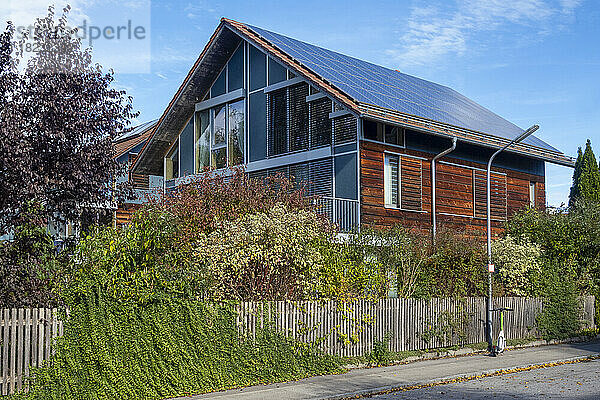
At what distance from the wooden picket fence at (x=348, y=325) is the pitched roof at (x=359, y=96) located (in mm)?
5972

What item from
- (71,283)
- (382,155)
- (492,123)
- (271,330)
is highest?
(492,123)

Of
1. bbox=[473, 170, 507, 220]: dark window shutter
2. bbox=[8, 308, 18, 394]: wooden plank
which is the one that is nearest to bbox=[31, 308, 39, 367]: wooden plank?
bbox=[8, 308, 18, 394]: wooden plank

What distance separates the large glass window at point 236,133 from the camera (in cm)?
2548

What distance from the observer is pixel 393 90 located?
24.9 metres

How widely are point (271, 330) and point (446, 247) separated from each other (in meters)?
6.88

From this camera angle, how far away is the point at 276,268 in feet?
47.0

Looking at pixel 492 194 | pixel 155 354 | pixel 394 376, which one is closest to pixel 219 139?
pixel 492 194

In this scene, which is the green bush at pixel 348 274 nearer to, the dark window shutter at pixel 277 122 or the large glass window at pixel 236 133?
the dark window shutter at pixel 277 122

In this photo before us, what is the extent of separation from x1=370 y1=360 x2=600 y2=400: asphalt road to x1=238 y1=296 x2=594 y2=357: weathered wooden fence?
2418mm

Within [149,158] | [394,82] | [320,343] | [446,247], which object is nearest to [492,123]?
[394,82]

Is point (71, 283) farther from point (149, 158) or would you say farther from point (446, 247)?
point (149, 158)

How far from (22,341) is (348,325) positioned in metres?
7.11

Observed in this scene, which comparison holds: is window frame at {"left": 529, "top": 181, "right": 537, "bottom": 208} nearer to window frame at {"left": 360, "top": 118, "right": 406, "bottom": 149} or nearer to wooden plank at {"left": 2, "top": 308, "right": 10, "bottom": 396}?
window frame at {"left": 360, "top": 118, "right": 406, "bottom": 149}

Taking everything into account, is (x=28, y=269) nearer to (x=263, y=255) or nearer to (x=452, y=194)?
(x=263, y=255)
